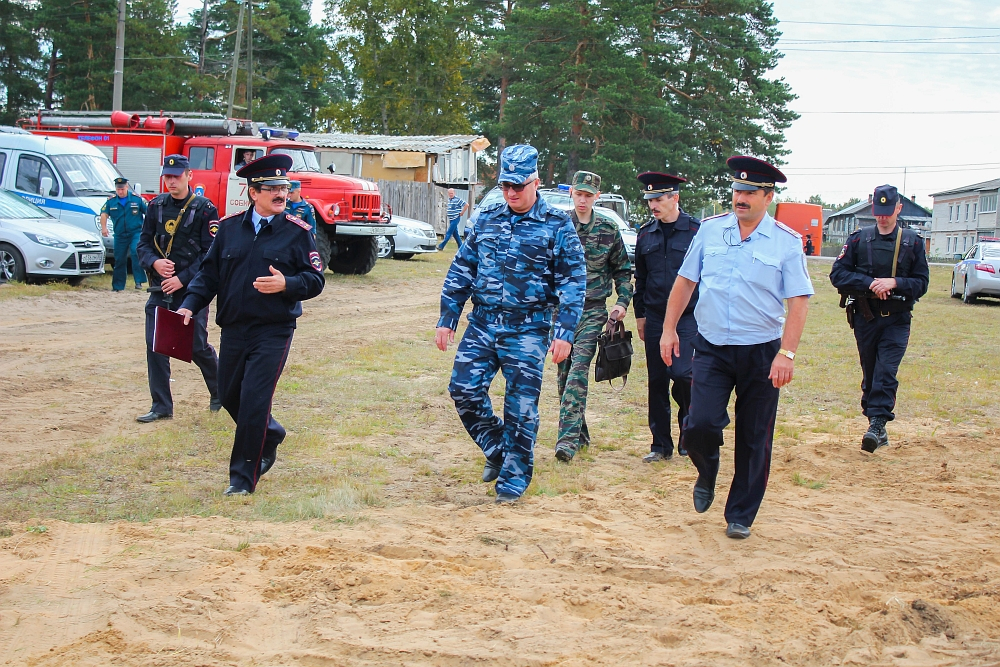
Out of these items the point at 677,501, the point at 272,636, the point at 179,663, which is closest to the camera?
the point at 179,663

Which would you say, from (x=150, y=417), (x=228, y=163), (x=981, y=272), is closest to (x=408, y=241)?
(x=228, y=163)

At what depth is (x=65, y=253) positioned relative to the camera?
52.9 feet

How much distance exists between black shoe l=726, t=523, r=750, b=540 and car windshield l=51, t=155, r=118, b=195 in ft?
52.3

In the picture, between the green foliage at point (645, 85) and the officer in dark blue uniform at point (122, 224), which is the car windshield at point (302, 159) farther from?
the green foliage at point (645, 85)

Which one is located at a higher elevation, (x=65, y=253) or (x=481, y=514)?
(x=65, y=253)

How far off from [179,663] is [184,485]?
2.81 meters

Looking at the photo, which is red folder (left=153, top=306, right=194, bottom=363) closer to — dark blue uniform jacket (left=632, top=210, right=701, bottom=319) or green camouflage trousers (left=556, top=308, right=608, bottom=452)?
green camouflage trousers (left=556, top=308, right=608, bottom=452)

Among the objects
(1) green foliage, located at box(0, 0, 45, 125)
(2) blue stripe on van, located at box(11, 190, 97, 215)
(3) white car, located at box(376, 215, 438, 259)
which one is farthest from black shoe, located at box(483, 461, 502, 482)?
(1) green foliage, located at box(0, 0, 45, 125)

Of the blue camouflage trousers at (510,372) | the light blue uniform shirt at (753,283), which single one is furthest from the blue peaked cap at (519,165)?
the light blue uniform shirt at (753,283)

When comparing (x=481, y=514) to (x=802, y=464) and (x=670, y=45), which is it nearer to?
(x=802, y=464)

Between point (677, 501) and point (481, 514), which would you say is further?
point (677, 501)

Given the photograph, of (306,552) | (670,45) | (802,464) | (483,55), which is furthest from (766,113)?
(306,552)

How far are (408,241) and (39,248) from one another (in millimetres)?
12239

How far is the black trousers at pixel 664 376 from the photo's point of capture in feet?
23.6
